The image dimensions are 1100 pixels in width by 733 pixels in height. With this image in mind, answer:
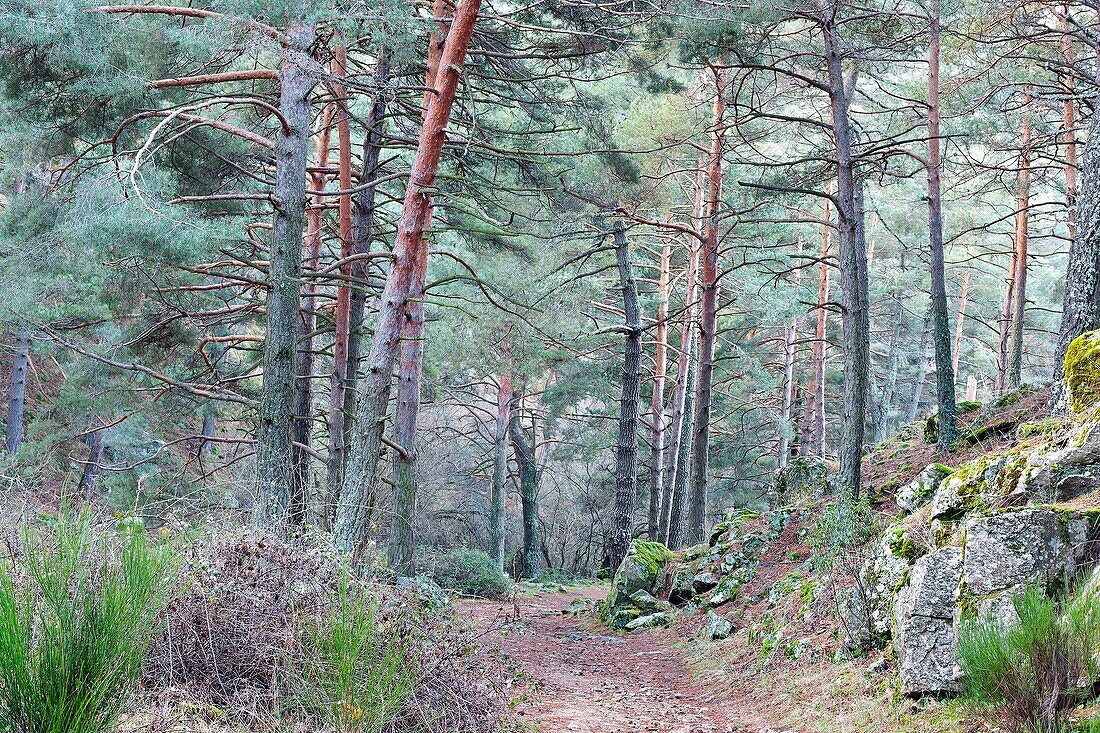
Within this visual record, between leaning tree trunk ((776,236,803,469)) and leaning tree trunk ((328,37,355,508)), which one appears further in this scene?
leaning tree trunk ((776,236,803,469))

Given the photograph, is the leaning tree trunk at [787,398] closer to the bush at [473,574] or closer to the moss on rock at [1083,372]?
the bush at [473,574]

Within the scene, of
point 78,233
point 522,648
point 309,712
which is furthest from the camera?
point 522,648

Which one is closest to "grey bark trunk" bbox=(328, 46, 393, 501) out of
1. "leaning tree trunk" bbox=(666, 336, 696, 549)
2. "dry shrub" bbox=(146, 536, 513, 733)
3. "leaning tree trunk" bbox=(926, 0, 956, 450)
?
"dry shrub" bbox=(146, 536, 513, 733)

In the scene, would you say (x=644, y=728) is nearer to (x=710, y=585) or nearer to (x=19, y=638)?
(x=19, y=638)

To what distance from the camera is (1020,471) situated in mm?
5203

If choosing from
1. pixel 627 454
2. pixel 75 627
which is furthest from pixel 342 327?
pixel 75 627

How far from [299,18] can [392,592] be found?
5.08 m

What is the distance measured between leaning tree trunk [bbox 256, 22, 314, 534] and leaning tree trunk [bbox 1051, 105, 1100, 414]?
6805 mm

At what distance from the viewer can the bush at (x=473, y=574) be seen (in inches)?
671

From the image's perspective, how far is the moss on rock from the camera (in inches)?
220

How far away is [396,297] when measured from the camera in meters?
7.56

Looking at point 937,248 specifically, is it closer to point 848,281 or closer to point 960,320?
point 848,281

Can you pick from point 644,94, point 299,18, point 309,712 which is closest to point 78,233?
point 299,18

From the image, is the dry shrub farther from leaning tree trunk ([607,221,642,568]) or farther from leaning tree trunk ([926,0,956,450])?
leaning tree trunk ([607,221,642,568])
